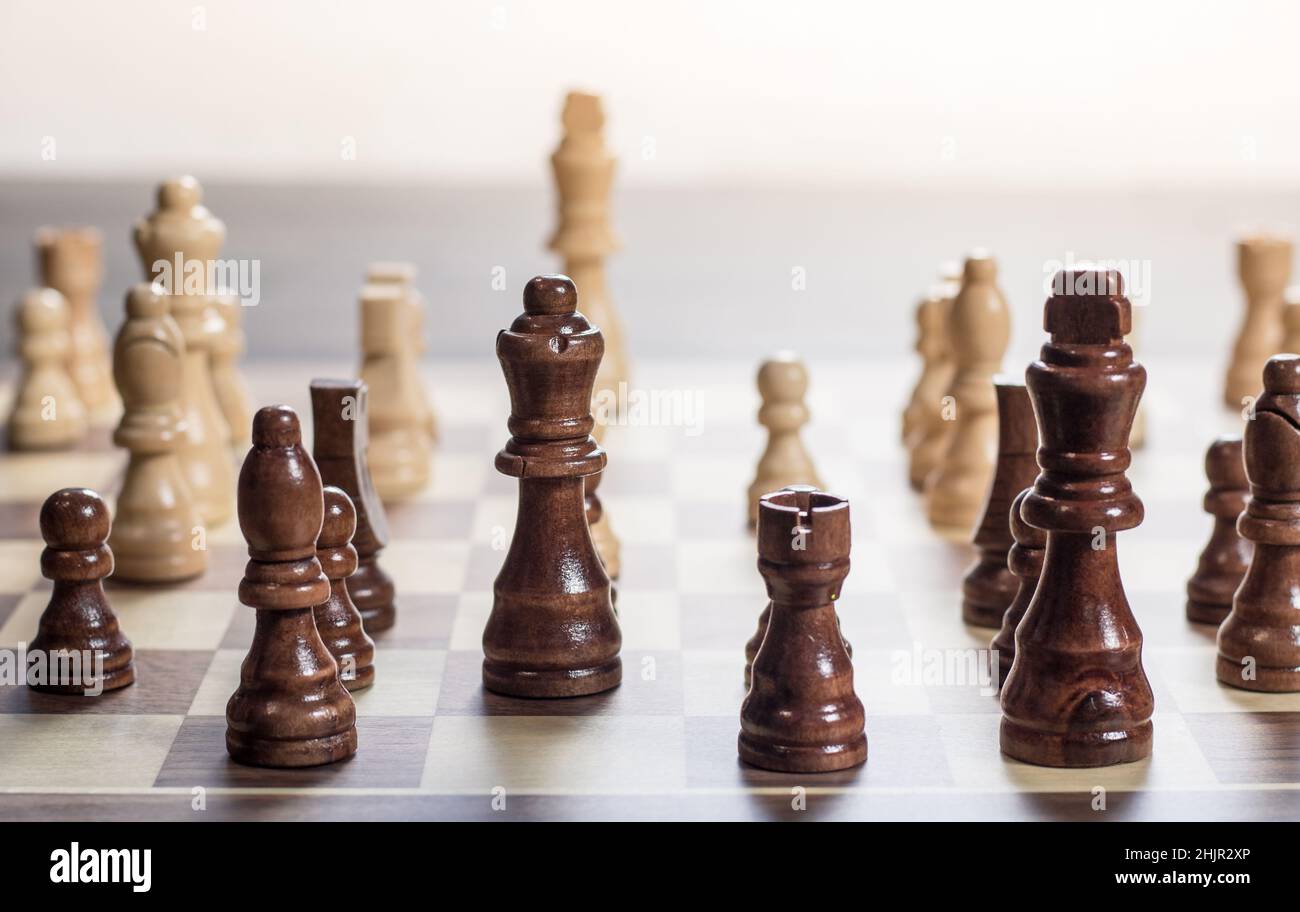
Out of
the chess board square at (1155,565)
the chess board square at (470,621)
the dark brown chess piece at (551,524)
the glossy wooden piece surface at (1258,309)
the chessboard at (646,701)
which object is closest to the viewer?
the chessboard at (646,701)

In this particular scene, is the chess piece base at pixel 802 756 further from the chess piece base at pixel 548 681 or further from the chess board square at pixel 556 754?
the chess piece base at pixel 548 681

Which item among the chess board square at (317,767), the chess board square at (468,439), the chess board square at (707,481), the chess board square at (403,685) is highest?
the chess board square at (468,439)

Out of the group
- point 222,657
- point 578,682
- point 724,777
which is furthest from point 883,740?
point 222,657

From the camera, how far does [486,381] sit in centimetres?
274

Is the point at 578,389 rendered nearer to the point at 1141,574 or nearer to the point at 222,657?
the point at 222,657

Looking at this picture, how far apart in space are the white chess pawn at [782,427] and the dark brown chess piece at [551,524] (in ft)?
1.78

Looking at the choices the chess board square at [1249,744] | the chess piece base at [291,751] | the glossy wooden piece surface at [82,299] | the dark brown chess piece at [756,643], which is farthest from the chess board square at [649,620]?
the glossy wooden piece surface at [82,299]

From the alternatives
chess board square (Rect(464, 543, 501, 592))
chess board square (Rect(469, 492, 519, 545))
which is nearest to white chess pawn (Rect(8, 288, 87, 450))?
chess board square (Rect(469, 492, 519, 545))

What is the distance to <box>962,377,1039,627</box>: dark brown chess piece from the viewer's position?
1.61 meters

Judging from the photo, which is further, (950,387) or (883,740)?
(950,387)

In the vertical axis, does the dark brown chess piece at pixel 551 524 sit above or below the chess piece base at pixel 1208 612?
above

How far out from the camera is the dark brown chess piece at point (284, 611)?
49.9 inches

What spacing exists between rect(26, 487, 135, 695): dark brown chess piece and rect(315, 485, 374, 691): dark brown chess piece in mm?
167
